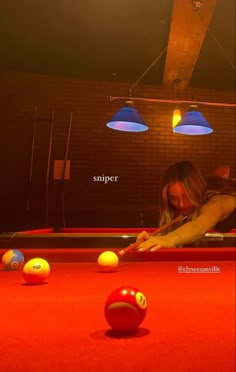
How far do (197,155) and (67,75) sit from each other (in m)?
2.44

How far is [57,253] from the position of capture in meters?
2.10

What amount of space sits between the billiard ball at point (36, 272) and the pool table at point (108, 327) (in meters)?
0.03

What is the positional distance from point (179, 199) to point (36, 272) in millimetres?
1377

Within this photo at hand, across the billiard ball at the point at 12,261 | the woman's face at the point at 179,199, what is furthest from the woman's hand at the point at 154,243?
the billiard ball at the point at 12,261

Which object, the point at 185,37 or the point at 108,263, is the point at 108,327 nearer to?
the point at 108,263

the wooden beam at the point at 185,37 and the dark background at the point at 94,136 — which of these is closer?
the wooden beam at the point at 185,37

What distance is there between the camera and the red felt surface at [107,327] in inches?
30.5

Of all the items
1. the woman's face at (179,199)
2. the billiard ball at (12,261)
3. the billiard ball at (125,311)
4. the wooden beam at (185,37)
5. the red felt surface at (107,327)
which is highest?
the wooden beam at (185,37)

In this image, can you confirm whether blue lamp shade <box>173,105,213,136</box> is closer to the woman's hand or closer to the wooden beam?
the wooden beam

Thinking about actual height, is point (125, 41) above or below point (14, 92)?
above

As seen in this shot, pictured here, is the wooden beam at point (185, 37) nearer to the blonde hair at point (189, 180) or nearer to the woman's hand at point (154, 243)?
the blonde hair at point (189, 180)

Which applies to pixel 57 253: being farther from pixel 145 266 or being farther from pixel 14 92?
pixel 14 92

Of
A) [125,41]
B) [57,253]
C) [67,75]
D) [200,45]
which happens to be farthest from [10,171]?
[57,253]

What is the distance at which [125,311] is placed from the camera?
994mm
